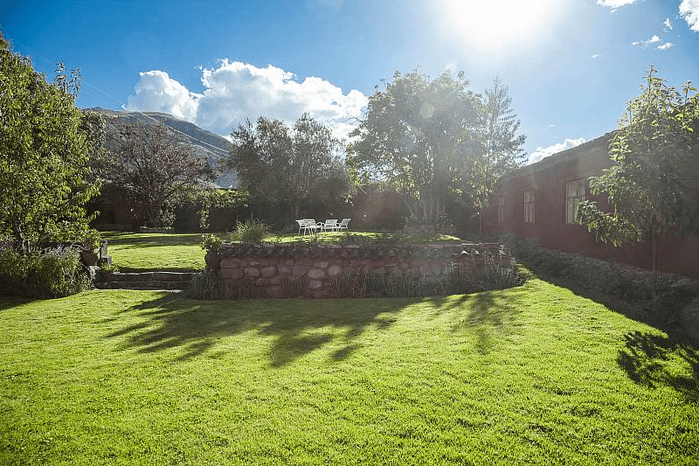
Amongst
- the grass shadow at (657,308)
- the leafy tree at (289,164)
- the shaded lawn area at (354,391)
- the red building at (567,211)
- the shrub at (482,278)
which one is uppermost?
the leafy tree at (289,164)

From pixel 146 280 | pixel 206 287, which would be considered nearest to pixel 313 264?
pixel 206 287

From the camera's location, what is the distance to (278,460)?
2.11 m

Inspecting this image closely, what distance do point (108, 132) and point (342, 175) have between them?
14.0 meters

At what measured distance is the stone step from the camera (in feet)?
25.1

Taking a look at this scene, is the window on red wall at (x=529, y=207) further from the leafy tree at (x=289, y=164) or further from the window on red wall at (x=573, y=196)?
the leafy tree at (x=289, y=164)

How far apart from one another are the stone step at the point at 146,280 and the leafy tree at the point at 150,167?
1500 centimetres

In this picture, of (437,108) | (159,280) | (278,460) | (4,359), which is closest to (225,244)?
(159,280)

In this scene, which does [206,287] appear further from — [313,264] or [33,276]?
[33,276]

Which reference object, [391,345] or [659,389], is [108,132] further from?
[659,389]

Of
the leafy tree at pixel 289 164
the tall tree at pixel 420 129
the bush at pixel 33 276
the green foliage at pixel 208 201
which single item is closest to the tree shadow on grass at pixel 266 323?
the bush at pixel 33 276

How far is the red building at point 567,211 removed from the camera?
22.2ft

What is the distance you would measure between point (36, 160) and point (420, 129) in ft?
39.8

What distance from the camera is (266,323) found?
4883 millimetres

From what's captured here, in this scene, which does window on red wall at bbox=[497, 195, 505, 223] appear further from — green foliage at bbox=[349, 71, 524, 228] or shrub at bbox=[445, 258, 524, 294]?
shrub at bbox=[445, 258, 524, 294]
